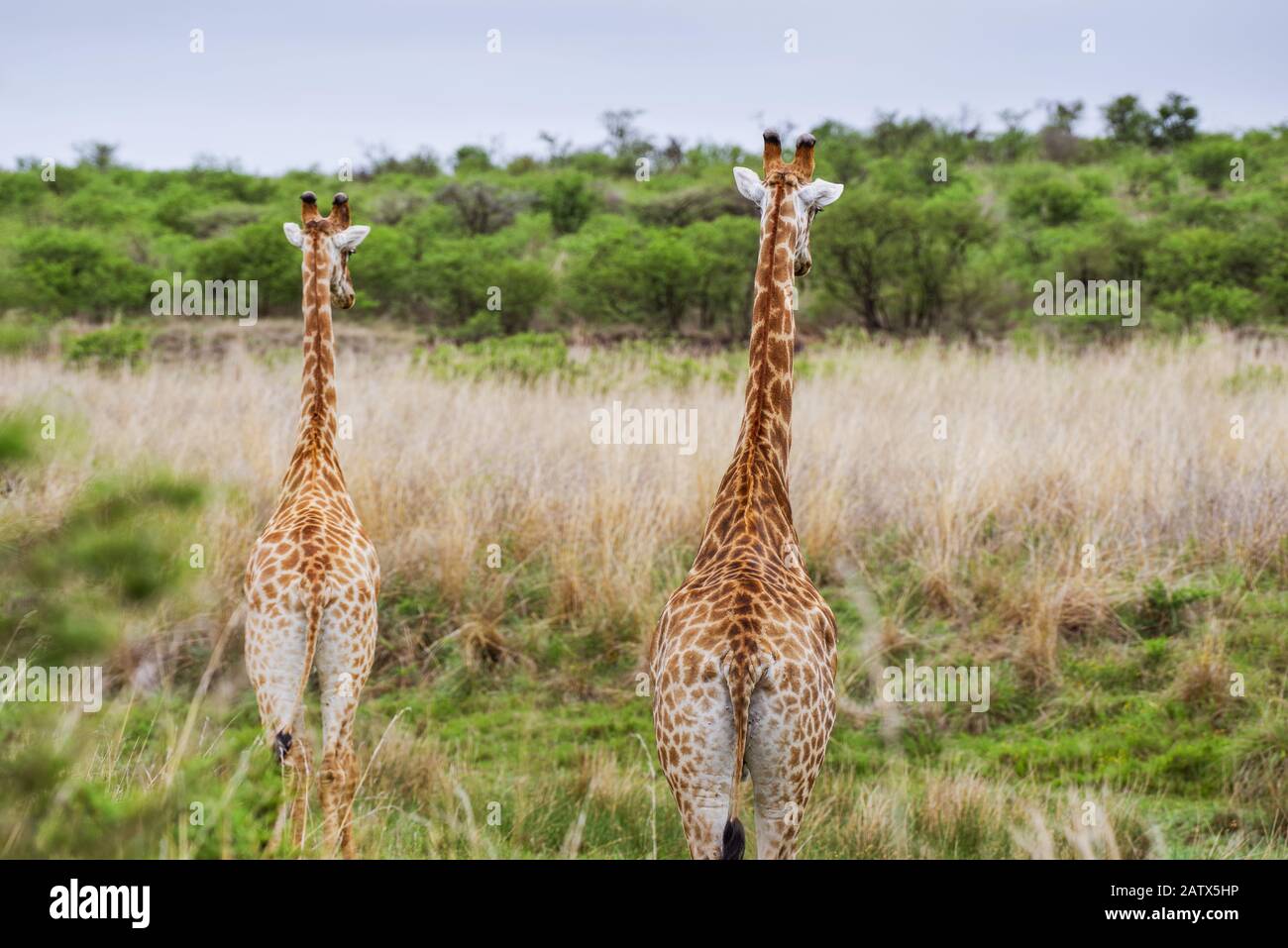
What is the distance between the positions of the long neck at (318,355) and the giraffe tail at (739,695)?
2.35 m

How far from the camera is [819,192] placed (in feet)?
14.9

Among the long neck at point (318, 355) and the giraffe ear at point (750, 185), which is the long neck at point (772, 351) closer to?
the giraffe ear at point (750, 185)

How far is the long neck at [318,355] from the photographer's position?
526 cm

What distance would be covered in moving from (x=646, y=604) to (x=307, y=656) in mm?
3158

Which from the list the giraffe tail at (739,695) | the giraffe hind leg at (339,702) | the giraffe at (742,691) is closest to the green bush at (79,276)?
the giraffe hind leg at (339,702)

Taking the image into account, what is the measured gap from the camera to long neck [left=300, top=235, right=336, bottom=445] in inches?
207

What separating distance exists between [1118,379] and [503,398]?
5577 mm

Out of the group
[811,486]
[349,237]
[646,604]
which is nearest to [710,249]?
[811,486]

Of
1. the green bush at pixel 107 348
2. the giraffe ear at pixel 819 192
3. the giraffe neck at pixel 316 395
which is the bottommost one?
the green bush at pixel 107 348

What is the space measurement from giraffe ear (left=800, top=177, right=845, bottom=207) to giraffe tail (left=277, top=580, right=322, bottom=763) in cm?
224

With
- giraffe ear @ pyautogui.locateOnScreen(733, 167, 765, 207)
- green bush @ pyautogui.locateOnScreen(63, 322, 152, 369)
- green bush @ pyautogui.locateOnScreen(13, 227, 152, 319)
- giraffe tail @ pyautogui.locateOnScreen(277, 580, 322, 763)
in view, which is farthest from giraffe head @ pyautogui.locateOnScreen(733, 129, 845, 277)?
green bush @ pyautogui.locateOnScreen(13, 227, 152, 319)

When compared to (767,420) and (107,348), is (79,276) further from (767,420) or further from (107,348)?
(767,420)

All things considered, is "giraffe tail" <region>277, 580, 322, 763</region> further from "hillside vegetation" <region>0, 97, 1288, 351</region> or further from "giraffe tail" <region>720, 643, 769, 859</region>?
"hillside vegetation" <region>0, 97, 1288, 351</region>

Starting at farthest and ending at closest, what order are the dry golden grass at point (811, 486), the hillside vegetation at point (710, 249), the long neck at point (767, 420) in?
the hillside vegetation at point (710, 249), the dry golden grass at point (811, 486), the long neck at point (767, 420)
